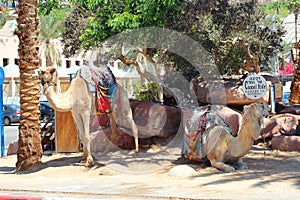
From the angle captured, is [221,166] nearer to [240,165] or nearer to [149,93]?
[240,165]

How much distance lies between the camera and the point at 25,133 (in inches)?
497

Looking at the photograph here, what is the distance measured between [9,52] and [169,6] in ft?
128

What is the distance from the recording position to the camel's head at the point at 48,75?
1203cm

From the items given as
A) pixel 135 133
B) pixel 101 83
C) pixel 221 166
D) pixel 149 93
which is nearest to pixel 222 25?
pixel 149 93

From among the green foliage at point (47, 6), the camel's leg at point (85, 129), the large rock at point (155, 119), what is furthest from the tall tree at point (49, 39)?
the camel's leg at point (85, 129)

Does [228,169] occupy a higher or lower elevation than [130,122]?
lower

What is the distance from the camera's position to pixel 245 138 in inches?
443

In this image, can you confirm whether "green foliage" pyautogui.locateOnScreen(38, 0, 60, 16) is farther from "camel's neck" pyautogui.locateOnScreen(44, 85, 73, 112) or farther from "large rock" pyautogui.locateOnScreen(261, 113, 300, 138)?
"large rock" pyautogui.locateOnScreen(261, 113, 300, 138)

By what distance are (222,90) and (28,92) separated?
6753mm

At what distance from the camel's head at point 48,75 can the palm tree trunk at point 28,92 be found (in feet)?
2.30

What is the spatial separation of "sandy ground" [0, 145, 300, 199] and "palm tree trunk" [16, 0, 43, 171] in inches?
16.1

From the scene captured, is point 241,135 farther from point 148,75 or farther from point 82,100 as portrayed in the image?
point 148,75

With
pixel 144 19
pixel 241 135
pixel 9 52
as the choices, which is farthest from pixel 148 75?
pixel 9 52

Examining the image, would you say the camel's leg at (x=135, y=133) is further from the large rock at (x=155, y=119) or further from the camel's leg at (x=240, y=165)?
the camel's leg at (x=240, y=165)
